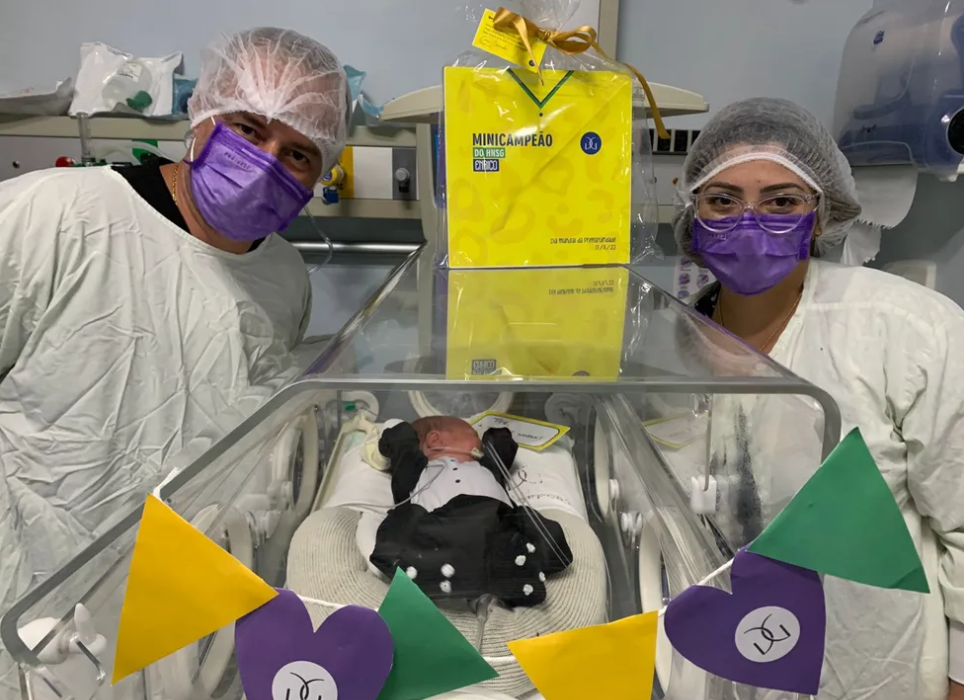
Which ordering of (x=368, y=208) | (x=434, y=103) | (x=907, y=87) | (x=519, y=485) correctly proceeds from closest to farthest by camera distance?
(x=519, y=485)
(x=434, y=103)
(x=907, y=87)
(x=368, y=208)

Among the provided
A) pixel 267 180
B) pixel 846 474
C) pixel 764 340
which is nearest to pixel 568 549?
pixel 846 474

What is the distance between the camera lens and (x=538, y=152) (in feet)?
3.49

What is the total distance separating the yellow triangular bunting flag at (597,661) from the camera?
0.53m

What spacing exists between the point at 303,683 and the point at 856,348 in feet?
3.31

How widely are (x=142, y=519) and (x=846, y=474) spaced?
59 centimetres

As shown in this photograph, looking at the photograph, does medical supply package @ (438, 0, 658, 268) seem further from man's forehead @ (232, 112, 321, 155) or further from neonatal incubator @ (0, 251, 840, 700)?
man's forehead @ (232, 112, 321, 155)

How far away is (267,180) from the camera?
1.14 meters

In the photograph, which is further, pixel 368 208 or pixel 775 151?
pixel 368 208

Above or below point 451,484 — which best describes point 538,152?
above

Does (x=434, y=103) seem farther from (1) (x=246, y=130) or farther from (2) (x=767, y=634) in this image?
(2) (x=767, y=634)

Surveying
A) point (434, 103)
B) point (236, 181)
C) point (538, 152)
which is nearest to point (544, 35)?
point (538, 152)

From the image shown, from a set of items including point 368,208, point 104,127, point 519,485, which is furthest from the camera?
point 368,208

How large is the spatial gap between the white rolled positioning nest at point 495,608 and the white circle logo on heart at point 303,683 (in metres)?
0.04

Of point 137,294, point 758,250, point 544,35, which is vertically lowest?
point 137,294
